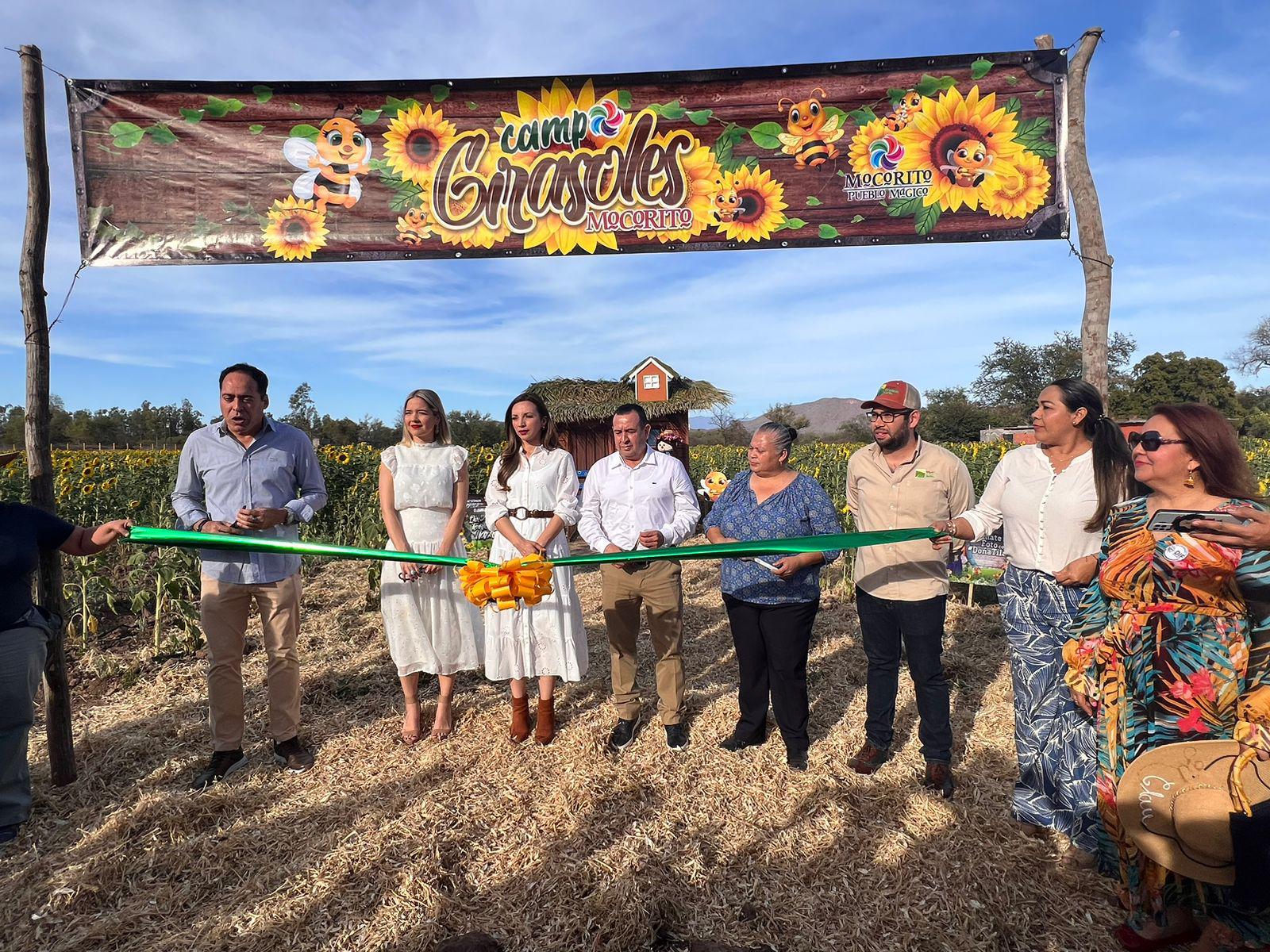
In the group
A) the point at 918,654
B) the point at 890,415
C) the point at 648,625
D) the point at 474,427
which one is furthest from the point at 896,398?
the point at 474,427

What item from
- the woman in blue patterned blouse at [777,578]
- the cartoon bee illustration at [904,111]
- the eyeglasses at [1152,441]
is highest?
the cartoon bee illustration at [904,111]

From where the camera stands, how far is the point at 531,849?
3268 mm

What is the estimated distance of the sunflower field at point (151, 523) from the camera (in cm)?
612

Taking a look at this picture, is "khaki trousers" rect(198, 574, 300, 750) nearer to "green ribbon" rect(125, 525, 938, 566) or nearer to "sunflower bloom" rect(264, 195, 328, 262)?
"green ribbon" rect(125, 525, 938, 566)

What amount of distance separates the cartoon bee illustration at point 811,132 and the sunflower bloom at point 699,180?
53 cm

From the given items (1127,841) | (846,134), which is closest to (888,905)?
(1127,841)

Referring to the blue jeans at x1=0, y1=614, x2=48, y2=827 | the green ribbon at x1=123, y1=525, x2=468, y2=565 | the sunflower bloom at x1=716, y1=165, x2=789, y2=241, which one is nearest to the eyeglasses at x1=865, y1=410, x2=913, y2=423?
the sunflower bloom at x1=716, y1=165, x2=789, y2=241

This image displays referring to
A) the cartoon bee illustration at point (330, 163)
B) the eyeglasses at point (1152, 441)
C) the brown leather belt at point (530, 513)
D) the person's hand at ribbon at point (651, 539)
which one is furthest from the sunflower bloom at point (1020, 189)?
the cartoon bee illustration at point (330, 163)

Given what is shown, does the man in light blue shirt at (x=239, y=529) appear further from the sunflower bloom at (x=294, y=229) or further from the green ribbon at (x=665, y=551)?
the sunflower bloom at (x=294, y=229)

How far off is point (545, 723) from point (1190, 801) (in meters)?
3.34

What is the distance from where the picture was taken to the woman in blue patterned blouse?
156 inches

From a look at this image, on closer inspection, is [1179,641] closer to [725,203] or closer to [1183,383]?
[725,203]

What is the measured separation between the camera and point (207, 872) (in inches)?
124

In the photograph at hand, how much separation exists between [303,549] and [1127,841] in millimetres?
4029
